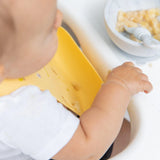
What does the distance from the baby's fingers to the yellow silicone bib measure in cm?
11

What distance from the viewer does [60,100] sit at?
2.12 feet

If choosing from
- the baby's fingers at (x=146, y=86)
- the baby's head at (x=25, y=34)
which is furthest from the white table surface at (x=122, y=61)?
the baby's head at (x=25, y=34)

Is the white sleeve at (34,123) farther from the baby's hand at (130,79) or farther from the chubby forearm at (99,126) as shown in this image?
the baby's hand at (130,79)

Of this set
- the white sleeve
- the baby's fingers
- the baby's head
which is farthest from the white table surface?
the baby's head

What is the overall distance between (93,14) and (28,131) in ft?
1.48

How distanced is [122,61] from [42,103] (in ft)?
0.97

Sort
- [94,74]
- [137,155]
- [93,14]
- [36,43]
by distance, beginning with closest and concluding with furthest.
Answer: [36,43], [137,155], [94,74], [93,14]

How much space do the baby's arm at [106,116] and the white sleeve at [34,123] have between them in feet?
0.10

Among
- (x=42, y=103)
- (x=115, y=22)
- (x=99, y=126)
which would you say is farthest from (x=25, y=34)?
(x=115, y=22)

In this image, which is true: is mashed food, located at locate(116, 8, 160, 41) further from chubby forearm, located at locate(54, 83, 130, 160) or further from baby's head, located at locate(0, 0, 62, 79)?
baby's head, located at locate(0, 0, 62, 79)

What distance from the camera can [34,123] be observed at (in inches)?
19.3

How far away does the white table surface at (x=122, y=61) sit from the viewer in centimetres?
56

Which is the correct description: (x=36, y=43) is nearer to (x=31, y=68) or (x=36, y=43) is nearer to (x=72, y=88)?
(x=31, y=68)

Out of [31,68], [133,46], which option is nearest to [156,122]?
[133,46]
